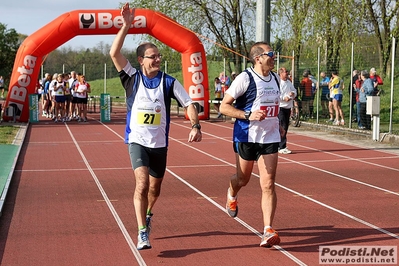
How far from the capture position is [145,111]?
721 centimetres

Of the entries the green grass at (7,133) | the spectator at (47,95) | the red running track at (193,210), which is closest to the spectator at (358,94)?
the red running track at (193,210)

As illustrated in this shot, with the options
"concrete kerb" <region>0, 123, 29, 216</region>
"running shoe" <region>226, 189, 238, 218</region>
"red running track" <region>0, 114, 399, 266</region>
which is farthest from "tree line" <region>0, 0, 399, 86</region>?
"running shoe" <region>226, 189, 238, 218</region>

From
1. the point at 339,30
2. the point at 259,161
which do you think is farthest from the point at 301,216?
the point at 339,30

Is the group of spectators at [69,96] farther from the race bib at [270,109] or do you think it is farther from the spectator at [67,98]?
the race bib at [270,109]

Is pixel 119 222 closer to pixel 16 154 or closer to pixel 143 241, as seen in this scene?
pixel 143 241

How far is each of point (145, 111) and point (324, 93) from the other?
18.9 m

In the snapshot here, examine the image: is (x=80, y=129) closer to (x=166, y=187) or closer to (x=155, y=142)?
(x=166, y=187)

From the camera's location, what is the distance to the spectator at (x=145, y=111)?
7.13 metres

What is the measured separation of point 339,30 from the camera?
26.0 metres

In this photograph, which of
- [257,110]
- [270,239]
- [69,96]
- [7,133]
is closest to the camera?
[270,239]

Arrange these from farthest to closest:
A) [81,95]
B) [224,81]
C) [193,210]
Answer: [224,81] → [81,95] → [193,210]

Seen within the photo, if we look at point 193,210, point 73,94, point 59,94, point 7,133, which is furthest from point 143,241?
point 73,94

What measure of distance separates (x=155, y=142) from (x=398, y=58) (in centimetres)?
1666

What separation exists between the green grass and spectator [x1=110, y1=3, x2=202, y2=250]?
39.5 ft
